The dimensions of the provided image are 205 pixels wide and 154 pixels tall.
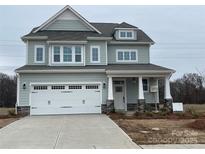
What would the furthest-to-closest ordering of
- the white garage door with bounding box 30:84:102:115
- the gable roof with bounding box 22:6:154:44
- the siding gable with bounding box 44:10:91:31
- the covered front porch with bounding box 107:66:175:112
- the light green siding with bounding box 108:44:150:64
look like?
the light green siding with bounding box 108:44:150:64
the siding gable with bounding box 44:10:91:31
the covered front porch with bounding box 107:66:175:112
the gable roof with bounding box 22:6:154:44
the white garage door with bounding box 30:84:102:115

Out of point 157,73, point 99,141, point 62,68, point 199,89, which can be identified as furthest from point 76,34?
point 199,89

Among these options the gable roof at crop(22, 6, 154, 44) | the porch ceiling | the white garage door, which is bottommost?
the white garage door

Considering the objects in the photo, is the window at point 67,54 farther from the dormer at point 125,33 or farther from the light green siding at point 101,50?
the dormer at point 125,33

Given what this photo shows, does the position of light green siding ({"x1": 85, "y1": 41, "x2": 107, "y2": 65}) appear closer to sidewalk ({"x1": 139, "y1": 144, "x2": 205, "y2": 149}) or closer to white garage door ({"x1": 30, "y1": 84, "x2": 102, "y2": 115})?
white garage door ({"x1": 30, "y1": 84, "x2": 102, "y2": 115})

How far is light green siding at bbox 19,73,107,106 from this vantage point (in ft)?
74.0

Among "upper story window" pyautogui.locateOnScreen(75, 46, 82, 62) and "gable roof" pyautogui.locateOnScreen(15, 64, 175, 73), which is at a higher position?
"upper story window" pyautogui.locateOnScreen(75, 46, 82, 62)

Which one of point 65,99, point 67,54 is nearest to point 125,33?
point 67,54

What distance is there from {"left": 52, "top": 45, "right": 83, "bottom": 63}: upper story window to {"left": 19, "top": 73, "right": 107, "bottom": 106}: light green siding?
1.53 m

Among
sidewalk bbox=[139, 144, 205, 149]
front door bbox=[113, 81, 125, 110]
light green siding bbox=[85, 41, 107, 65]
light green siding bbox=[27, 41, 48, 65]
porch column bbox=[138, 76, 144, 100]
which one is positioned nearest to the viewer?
sidewalk bbox=[139, 144, 205, 149]

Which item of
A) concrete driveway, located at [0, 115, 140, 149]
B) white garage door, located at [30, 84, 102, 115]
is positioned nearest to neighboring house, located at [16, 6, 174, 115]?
white garage door, located at [30, 84, 102, 115]

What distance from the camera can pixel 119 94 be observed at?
2505 centimetres

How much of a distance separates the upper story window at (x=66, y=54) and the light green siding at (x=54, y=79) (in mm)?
1533
